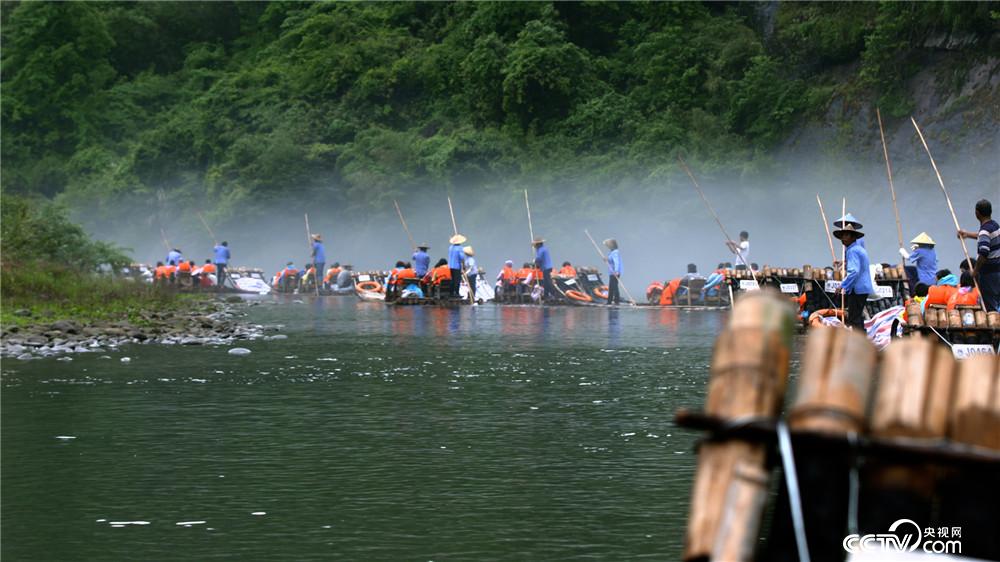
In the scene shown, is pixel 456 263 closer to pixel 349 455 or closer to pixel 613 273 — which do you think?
pixel 613 273

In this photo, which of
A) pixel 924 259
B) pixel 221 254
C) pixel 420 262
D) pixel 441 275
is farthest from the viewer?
pixel 221 254

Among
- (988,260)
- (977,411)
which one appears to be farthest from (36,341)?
(977,411)

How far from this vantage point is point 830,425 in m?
4.70

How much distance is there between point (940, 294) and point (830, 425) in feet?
46.2

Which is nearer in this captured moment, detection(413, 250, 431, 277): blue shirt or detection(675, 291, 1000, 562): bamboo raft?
detection(675, 291, 1000, 562): bamboo raft

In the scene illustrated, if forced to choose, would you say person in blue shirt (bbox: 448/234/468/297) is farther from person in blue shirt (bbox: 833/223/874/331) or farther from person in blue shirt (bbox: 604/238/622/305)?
person in blue shirt (bbox: 833/223/874/331)

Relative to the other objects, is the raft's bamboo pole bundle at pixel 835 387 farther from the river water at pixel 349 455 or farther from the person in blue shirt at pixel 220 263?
the person in blue shirt at pixel 220 263

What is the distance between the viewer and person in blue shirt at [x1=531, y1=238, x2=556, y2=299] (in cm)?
4034

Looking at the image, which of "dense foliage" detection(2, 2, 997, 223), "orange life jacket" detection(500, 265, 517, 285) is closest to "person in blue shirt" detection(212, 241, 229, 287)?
"dense foliage" detection(2, 2, 997, 223)

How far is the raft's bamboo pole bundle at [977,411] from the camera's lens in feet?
15.4

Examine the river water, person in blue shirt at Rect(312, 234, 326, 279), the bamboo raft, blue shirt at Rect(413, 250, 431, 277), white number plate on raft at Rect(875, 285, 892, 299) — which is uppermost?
person in blue shirt at Rect(312, 234, 326, 279)

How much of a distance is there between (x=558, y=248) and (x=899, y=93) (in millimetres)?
14261

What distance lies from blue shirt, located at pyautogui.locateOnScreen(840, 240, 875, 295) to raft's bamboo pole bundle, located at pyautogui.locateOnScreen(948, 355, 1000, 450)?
1409 cm

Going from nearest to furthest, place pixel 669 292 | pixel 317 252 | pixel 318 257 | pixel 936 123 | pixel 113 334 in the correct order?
pixel 113 334 → pixel 669 292 → pixel 936 123 → pixel 317 252 → pixel 318 257
